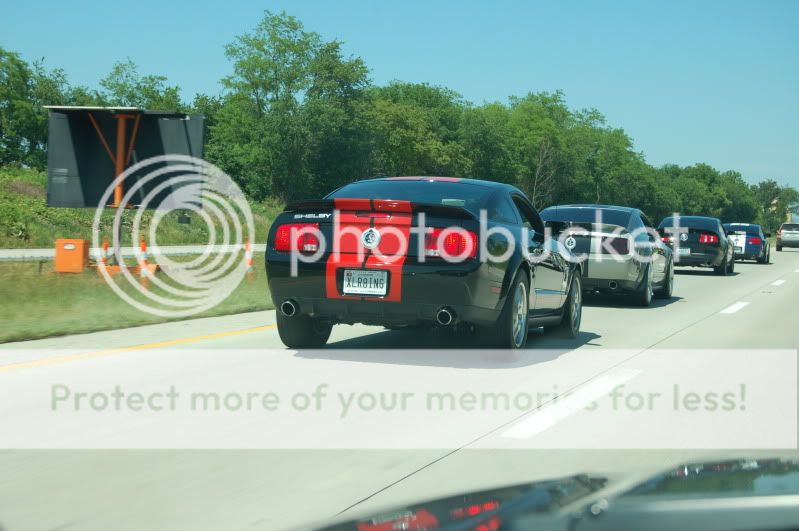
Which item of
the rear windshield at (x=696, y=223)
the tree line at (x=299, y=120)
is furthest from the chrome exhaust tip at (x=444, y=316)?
the tree line at (x=299, y=120)

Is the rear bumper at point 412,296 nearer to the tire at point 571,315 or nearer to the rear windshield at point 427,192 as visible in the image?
the rear windshield at point 427,192

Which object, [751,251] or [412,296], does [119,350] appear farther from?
[751,251]

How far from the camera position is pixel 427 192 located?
8508 mm

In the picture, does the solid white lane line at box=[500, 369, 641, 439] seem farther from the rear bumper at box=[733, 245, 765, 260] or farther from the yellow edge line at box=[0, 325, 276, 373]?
the rear bumper at box=[733, 245, 765, 260]

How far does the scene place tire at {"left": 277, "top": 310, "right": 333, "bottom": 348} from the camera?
877cm

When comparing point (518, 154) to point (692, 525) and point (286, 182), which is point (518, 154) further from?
point (692, 525)

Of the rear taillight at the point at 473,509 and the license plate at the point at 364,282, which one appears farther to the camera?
the license plate at the point at 364,282

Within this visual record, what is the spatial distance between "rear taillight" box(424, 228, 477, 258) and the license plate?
426 millimetres

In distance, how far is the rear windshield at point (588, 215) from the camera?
15.0 metres

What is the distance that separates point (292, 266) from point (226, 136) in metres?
78.6

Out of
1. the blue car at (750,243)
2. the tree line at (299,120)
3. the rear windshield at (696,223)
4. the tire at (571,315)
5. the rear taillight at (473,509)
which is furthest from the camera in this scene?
the tree line at (299,120)

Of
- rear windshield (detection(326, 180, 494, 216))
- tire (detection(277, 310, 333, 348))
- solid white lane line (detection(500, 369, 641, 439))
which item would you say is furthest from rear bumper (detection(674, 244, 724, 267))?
tire (detection(277, 310, 333, 348))

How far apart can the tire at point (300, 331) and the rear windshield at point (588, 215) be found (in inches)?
275

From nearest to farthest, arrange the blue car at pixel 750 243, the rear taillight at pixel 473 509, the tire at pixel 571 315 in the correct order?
the rear taillight at pixel 473 509
the tire at pixel 571 315
the blue car at pixel 750 243
